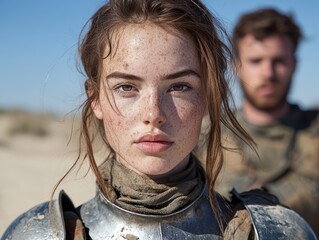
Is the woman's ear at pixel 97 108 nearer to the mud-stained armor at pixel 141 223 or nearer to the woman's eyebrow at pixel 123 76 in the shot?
the woman's eyebrow at pixel 123 76

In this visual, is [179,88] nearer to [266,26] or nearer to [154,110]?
[154,110]

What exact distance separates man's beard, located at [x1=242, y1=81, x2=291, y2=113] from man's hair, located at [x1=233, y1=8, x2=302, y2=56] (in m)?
0.39

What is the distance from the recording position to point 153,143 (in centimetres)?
180

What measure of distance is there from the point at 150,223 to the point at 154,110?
15.1 inches

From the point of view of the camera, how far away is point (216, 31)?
2029 millimetres

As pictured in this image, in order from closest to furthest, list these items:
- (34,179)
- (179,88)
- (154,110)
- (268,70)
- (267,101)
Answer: (154,110) → (179,88) → (268,70) → (267,101) → (34,179)

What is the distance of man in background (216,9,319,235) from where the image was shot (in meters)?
4.17

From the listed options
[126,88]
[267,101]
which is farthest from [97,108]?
[267,101]

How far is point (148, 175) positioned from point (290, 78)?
9.12ft

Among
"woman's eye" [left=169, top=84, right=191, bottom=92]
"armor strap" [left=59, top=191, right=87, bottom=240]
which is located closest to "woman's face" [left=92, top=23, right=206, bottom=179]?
"woman's eye" [left=169, top=84, right=191, bottom=92]

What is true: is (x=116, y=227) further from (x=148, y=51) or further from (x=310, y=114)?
(x=310, y=114)

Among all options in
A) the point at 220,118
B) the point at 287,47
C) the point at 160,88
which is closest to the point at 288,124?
the point at 287,47

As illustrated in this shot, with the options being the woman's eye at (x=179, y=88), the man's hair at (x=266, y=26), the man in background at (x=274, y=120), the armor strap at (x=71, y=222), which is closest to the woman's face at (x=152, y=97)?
the woman's eye at (x=179, y=88)

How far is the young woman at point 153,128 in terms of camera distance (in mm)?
1829
